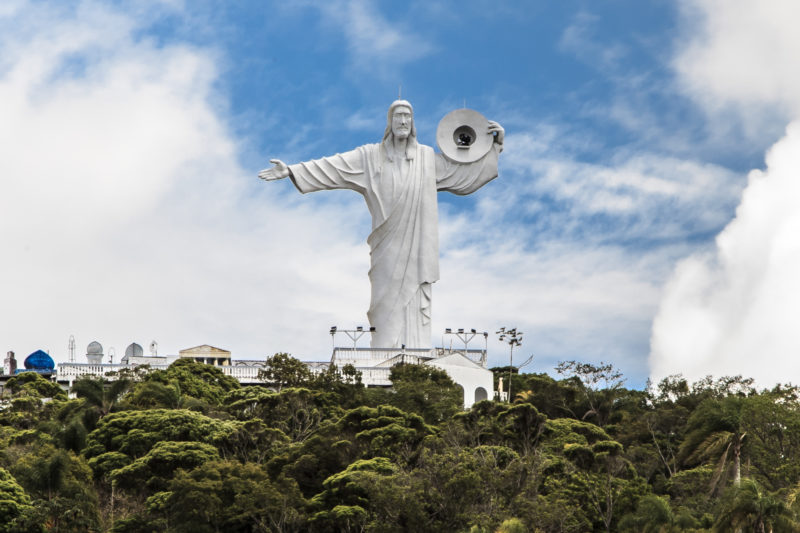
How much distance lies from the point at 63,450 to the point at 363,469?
7.20m

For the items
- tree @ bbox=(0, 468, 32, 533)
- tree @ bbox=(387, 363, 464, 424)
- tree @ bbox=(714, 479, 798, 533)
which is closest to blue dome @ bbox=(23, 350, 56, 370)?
tree @ bbox=(387, 363, 464, 424)

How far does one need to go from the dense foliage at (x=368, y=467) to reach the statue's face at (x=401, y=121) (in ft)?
46.4

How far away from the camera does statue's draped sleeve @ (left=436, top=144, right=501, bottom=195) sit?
52500mm

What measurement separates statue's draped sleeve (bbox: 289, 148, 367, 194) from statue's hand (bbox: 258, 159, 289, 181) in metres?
0.53

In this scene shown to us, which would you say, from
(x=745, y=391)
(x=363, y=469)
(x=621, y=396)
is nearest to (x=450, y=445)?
(x=363, y=469)

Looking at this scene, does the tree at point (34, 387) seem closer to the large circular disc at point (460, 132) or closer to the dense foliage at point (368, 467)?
the dense foliage at point (368, 467)

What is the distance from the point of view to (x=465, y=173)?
173 ft

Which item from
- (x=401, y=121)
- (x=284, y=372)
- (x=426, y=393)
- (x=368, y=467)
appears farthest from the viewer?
(x=401, y=121)

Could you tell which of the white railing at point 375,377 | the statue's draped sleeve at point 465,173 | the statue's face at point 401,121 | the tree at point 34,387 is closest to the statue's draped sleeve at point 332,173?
the statue's face at point 401,121

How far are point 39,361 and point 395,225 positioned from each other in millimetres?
15194

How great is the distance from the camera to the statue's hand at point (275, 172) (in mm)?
49938

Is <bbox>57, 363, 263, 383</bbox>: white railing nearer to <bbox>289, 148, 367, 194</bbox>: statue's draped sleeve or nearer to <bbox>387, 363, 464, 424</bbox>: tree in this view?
<bbox>387, 363, 464, 424</bbox>: tree

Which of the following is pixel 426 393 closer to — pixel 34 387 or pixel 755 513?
pixel 34 387

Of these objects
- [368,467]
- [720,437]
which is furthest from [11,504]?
[720,437]
